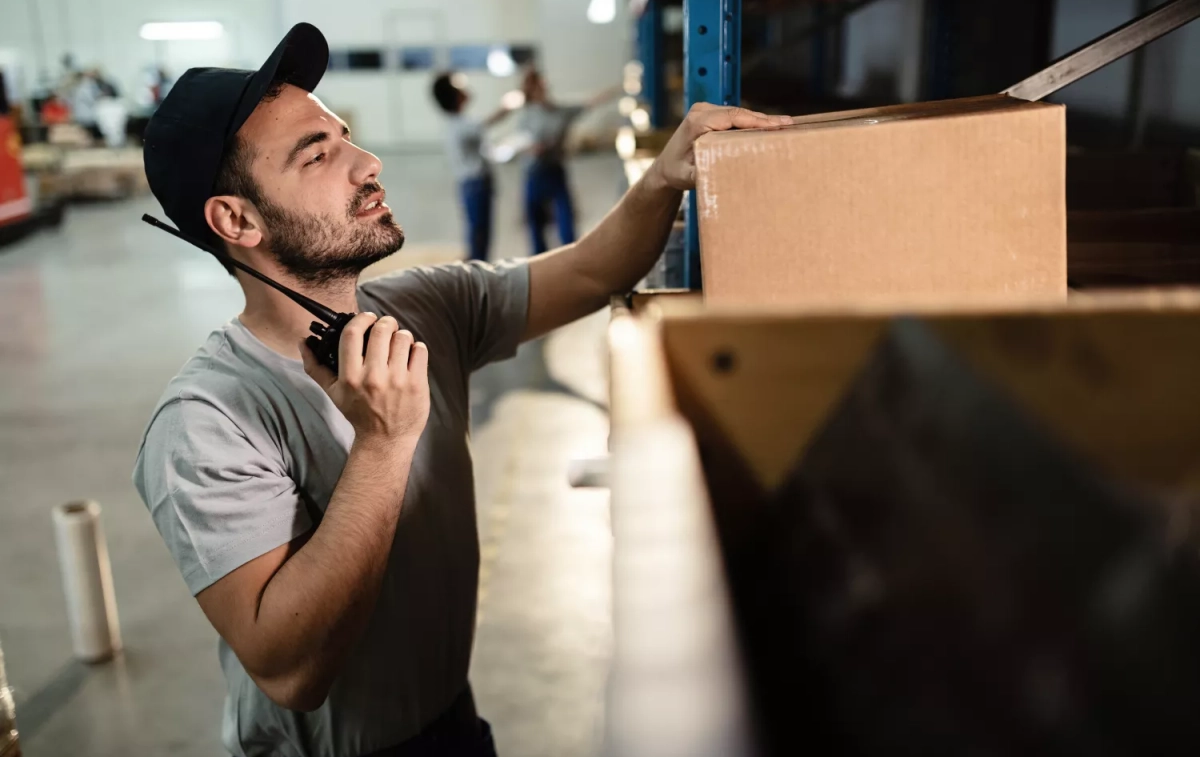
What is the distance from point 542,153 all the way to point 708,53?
6.99m

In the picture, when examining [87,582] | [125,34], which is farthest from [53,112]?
[87,582]

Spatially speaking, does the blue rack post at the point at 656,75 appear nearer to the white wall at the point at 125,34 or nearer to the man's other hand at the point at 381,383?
the man's other hand at the point at 381,383

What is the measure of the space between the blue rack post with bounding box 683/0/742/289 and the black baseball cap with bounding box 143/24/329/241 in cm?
73

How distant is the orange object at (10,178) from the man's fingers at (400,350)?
1258cm

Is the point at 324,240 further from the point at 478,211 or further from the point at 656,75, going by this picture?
the point at 478,211

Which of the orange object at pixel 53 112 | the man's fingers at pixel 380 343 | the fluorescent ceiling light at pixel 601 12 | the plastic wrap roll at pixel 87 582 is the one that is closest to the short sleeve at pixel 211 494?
the man's fingers at pixel 380 343

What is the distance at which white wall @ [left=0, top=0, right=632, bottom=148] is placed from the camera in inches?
784

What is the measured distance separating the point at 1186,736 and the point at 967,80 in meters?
4.27

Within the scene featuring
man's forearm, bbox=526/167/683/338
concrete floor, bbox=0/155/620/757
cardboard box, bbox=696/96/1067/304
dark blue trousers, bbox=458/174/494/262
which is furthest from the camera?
dark blue trousers, bbox=458/174/494/262

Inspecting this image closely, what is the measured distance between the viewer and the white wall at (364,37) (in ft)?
Answer: 65.3

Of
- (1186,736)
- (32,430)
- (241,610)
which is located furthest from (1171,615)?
(32,430)

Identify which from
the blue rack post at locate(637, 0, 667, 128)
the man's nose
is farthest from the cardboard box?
the blue rack post at locate(637, 0, 667, 128)

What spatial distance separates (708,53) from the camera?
169cm

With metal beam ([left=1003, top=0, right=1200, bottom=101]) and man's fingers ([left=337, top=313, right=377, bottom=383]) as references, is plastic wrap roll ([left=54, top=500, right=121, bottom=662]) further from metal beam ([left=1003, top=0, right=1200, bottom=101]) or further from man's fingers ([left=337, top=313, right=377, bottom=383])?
metal beam ([left=1003, top=0, right=1200, bottom=101])
